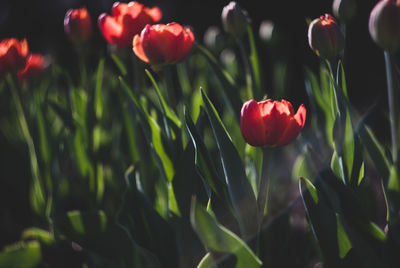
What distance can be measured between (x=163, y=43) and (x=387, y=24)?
0.35 metres

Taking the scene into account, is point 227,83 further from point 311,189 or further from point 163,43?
point 311,189

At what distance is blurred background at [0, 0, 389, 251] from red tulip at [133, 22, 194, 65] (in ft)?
2.05

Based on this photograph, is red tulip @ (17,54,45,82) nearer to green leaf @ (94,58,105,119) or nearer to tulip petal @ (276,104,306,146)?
green leaf @ (94,58,105,119)

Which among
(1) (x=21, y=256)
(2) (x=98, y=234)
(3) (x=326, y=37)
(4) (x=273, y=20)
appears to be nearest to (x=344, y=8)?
(3) (x=326, y=37)

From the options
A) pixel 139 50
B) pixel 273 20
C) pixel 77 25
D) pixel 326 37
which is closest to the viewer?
pixel 326 37

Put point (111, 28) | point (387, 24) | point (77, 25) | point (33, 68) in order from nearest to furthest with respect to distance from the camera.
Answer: point (387, 24) → point (111, 28) → point (77, 25) → point (33, 68)

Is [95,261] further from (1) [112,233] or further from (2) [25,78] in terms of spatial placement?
(2) [25,78]

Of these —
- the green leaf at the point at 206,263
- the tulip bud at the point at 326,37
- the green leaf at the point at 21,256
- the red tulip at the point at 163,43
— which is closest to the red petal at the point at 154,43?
the red tulip at the point at 163,43

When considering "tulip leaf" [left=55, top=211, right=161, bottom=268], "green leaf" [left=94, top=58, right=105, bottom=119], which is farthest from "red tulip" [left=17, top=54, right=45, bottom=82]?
"tulip leaf" [left=55, top=211, right=161, bottom=268]

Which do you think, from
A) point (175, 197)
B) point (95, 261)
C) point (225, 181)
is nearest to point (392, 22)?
point (225, 181)

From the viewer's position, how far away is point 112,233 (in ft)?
3.14

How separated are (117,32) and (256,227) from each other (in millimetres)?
471

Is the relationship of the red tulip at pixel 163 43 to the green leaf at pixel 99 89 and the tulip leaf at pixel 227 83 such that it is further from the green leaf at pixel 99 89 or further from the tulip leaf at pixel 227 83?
the green leaf at pixel 99 89

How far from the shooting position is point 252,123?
62 centimetres
